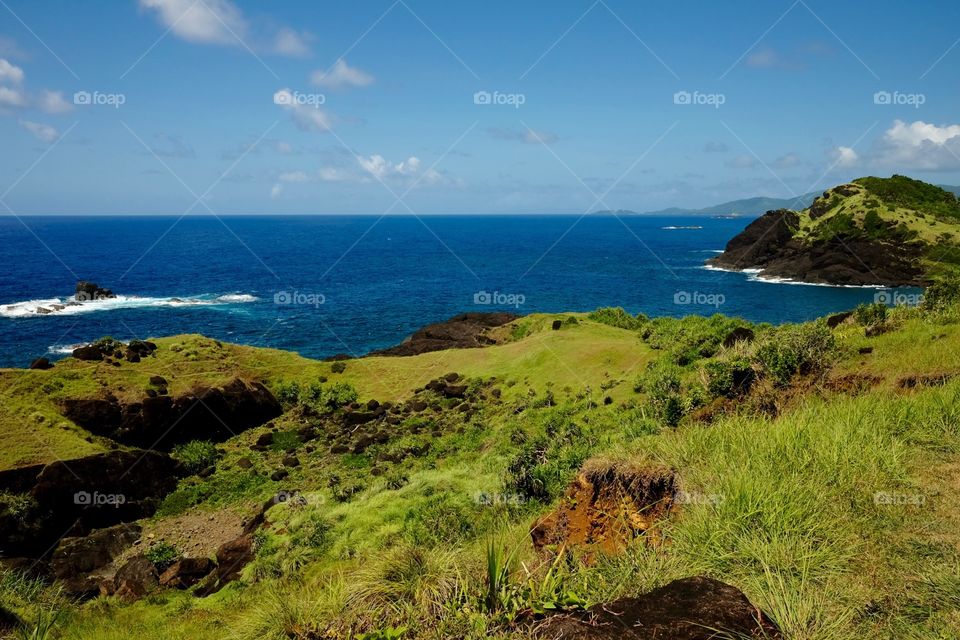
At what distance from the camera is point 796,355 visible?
17.4m

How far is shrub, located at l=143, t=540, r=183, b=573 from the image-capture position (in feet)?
66.0

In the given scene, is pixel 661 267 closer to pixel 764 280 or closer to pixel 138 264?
pixel 764 280

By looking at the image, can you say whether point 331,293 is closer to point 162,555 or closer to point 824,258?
point 162,555

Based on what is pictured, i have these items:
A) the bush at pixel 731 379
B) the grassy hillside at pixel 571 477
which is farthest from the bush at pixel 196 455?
the bush at pixel 731 379

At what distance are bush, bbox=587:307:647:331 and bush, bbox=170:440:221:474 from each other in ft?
105

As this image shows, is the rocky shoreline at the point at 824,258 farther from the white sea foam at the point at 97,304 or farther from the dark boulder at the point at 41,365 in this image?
the dark boulder at the point at 41,365

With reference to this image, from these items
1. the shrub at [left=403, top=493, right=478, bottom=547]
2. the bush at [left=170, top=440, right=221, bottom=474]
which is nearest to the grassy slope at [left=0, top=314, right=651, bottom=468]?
the bush at [left=170, top=440, right=221, bottom=474]

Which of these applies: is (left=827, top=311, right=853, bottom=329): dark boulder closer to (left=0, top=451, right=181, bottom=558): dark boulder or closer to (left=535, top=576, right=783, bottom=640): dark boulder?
(left=535, top=576, right=783, bottom=640): dark boulder

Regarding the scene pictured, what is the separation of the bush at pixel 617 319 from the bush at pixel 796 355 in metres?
29.1

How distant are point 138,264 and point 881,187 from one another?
500 feet

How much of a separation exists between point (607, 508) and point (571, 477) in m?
4.76

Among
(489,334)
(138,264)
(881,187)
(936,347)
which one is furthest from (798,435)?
(138,264)

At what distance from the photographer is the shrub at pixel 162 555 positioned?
792 inches

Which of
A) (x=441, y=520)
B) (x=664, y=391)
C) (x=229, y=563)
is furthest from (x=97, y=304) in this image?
(x=664, y=391)
